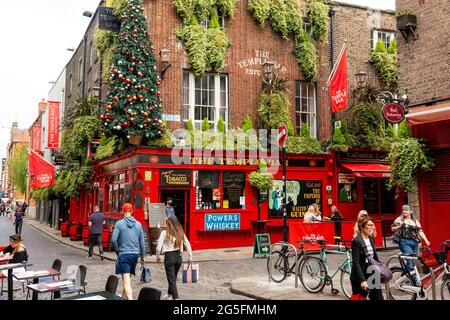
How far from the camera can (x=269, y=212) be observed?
19.9 metres

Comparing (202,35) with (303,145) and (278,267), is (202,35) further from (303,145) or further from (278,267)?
(278,267)

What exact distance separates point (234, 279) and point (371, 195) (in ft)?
41.8

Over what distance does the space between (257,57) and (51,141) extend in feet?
60.9

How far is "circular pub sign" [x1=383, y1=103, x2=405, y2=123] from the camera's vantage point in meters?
13.2

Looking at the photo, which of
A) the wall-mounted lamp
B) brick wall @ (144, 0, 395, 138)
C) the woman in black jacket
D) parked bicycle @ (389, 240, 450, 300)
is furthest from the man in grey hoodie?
the wall-mounted lamp

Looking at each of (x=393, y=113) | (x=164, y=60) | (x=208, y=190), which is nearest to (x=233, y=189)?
(x=208, y=190)

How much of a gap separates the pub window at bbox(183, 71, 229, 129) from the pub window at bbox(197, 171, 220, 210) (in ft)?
7.24

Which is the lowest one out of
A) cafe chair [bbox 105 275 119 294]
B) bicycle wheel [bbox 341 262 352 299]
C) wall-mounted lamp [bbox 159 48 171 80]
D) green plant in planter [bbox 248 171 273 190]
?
bicycle wheel [bbox 341 262 352 299]

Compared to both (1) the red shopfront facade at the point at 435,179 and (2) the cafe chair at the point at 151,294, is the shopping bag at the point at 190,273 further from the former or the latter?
(1) the red shopfront facade at the point at 435,179

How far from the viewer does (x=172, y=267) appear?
8422 mm

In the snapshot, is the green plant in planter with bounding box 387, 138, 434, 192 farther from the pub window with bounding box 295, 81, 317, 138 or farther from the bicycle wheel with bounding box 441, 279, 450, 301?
the pub window with bounding box 295, 81, 317, 138

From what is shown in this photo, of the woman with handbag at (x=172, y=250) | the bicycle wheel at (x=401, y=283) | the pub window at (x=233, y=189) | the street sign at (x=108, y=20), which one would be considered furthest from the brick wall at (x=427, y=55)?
the street sign at (x=108, y=20)
